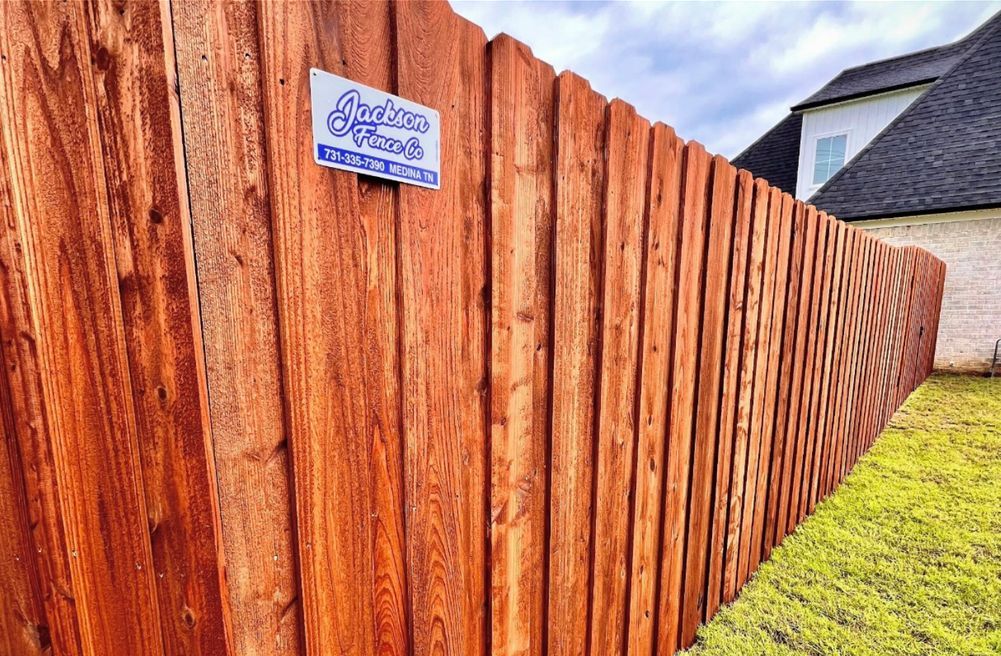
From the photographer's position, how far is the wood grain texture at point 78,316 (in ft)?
2.11

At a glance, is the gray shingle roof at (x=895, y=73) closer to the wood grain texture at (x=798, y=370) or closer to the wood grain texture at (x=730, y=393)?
the wood grain texture at (x=798, y=370)

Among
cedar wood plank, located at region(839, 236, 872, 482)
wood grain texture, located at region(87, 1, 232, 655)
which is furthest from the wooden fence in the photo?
cedar wood plank, located at region(839, 236, 872, 482)

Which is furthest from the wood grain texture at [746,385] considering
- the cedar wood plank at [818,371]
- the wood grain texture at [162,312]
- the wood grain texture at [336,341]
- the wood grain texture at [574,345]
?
the wood grain texture at [162,312]

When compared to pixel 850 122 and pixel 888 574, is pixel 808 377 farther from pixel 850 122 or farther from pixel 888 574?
pixel 850 122

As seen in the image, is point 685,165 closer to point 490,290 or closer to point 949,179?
point 490,290

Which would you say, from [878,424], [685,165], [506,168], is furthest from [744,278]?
[878,424]

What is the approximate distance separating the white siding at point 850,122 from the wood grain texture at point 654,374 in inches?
651

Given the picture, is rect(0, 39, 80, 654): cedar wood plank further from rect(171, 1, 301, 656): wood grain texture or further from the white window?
the white window

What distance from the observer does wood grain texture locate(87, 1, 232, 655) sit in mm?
653

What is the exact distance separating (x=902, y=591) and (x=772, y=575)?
685 mm

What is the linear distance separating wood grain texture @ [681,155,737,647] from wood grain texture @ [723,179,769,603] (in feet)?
0.81

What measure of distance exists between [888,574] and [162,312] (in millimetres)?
3955

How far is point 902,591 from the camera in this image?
8.63ft

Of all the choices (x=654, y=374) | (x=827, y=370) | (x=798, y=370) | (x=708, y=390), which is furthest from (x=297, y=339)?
(x=827, y=370)
